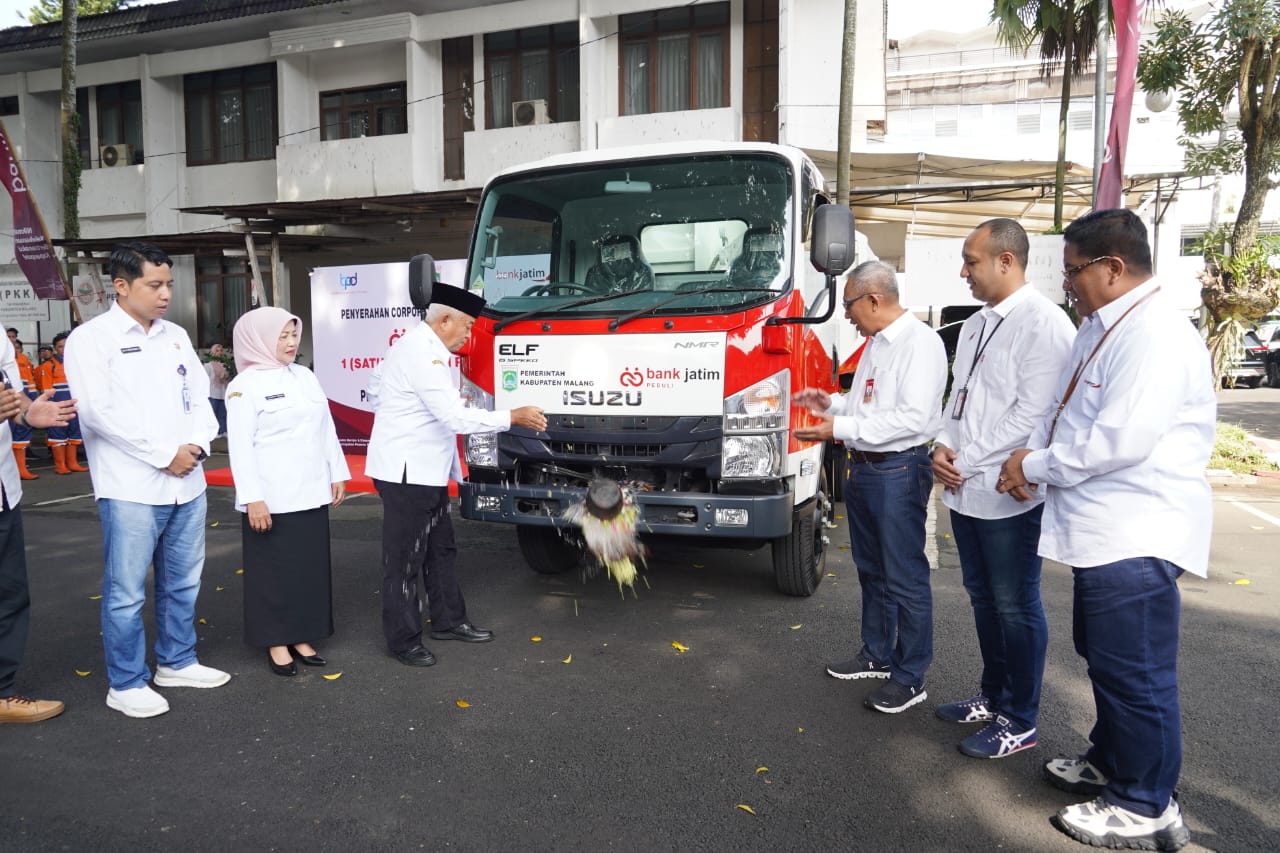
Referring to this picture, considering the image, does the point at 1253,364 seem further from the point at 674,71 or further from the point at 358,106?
the point at 358,106

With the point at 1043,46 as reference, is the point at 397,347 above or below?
below

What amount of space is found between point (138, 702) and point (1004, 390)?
397 cm

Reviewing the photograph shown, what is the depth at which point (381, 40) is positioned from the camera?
675 inches

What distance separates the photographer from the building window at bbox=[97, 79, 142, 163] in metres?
20.2

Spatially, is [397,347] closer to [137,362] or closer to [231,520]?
[137,362]

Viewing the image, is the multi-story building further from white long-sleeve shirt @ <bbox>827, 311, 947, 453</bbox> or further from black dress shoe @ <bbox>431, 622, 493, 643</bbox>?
white long-sleeve shirt @ <bbox>827, 311, 947, 453</bbox>

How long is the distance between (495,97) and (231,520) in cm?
1137

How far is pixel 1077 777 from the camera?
10.7 ft

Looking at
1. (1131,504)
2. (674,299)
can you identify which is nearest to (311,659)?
(674,299)

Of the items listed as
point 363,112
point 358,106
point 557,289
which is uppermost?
point 358,106

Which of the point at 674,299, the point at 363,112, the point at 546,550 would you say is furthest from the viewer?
the point at 363,112

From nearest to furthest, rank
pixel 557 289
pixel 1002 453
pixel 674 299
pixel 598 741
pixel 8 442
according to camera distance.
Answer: pixel 1002 453, pixel 598 741, pixel 8 442, pixel 674 299, pixel 557 289

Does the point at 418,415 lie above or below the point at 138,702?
above

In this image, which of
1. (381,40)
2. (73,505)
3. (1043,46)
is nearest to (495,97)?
(381,40)
